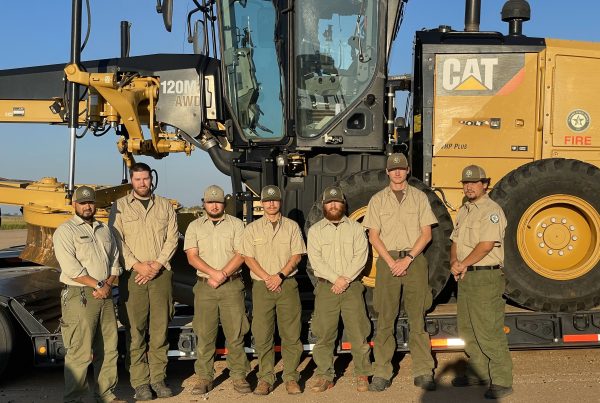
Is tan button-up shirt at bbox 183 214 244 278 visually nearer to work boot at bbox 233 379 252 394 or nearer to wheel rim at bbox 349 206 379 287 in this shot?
work boot at bbox 233 379 252 394

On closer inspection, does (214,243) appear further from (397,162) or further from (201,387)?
(397,162)

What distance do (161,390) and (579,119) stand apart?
15.5ft

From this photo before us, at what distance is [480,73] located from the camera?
694 centimetres

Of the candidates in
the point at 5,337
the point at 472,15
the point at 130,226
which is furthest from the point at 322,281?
the point at 472,15

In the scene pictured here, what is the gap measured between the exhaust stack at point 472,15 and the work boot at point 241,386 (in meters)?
4.11

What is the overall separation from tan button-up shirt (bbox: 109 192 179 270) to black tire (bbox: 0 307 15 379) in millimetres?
1325

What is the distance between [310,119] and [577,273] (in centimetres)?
289

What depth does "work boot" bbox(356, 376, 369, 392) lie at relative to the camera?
6.06 metres

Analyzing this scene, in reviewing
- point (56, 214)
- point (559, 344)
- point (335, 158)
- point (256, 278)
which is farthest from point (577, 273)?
point (56, 214)

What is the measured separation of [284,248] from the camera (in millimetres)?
6109

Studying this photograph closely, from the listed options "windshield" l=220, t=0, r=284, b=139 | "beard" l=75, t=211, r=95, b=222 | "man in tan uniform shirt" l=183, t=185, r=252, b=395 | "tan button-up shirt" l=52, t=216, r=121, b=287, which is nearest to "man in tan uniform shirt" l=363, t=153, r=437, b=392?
"man in tan uniform shirt" l=183, t=185, r=252, b=395

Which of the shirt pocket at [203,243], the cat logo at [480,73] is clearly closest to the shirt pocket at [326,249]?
the shirt pocket at [203,243]

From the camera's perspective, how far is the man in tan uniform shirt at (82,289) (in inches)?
220

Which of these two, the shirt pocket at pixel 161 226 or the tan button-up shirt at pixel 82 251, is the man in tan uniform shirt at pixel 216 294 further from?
the tan button-up shirt at pixel 82 251
